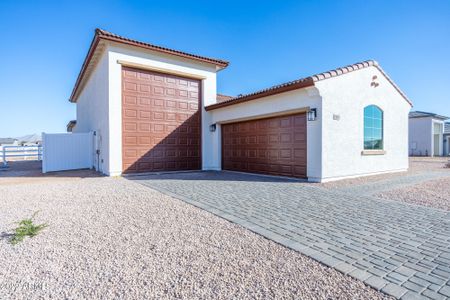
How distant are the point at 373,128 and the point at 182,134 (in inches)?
352

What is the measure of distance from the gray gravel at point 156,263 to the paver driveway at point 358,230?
0.31 m

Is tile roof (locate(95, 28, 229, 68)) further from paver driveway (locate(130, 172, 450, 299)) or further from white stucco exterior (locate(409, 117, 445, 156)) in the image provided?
white stucco exterior (locate(409, 117, 445, 156))

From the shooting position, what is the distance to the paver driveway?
97.2 inches

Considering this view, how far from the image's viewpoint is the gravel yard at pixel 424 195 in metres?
5.59

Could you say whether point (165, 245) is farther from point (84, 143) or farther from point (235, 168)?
point (84, 143)

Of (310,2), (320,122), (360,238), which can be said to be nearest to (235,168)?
(320,122)

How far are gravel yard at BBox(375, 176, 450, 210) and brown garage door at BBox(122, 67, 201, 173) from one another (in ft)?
28.8

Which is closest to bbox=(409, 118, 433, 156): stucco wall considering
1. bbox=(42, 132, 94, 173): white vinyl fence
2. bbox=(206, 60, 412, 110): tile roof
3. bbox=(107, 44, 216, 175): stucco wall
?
bbox=(206, 60, 412, 110): tile roof

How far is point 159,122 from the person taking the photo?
11.6 m

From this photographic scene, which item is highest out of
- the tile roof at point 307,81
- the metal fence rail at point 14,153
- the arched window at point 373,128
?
the tile roof at point 307,81

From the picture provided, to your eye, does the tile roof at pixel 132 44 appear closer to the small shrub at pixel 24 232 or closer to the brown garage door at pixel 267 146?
the brown garage door at pixel 267 146

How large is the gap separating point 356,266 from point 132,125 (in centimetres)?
1031

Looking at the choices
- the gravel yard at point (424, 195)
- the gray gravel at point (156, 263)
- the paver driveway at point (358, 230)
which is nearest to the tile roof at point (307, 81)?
the paver driveway at point (358, 230)

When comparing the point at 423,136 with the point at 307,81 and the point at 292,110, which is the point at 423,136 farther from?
the point at 307,81
